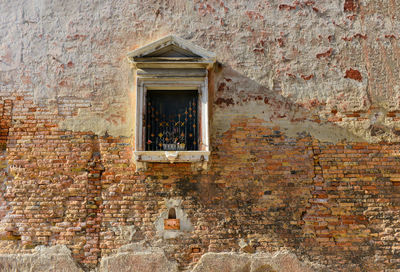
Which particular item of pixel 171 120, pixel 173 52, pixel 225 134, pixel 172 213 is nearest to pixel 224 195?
pixel 172 213

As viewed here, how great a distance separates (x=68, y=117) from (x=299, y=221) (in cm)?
358

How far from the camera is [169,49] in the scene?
562 centimetres

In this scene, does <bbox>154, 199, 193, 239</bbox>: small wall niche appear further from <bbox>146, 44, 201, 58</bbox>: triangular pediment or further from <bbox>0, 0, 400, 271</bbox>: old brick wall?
<bbox>146, 44, 201, 58</bbox>: triangular pediment

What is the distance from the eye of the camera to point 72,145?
18.1 feet

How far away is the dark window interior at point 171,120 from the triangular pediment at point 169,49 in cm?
48

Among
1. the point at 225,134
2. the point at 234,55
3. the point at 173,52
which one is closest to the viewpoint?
the point at 225,134

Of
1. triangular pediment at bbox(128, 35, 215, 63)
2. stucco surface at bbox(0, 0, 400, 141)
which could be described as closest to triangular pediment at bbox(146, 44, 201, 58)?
triangular pediment at bbox(128, 35, 215, 63)

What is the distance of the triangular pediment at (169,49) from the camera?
217 inches

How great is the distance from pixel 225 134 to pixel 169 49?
1.48 m

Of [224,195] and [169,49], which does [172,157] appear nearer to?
[224,195]

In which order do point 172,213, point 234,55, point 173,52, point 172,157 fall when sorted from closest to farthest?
point 172,157, point 172,213, point 173,52, point 234,55

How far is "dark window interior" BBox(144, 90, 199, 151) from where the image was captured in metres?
5.47

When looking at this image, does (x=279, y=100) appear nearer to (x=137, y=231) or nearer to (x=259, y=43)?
(x=259, y=43)

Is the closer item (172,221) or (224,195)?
(172,221)
